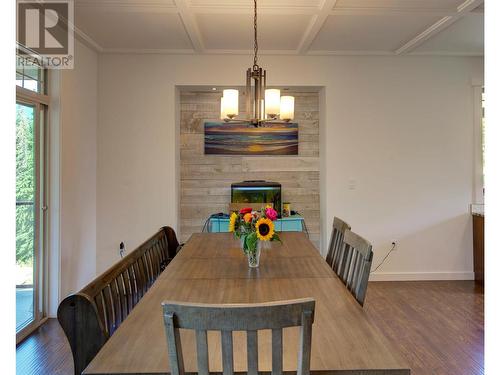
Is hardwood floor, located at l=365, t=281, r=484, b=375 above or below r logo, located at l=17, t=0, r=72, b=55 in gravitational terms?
below

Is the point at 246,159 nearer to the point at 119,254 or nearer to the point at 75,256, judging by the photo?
the point at 119,254

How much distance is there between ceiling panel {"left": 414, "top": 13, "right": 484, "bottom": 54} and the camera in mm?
3348

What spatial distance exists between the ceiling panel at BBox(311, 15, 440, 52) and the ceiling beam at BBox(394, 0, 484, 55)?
0.21 ft

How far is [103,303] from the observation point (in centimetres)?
147

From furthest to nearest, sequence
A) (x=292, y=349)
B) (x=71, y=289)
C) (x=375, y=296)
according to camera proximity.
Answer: (x=375, y=296), (x=71, y=289), (x=292, y=349)

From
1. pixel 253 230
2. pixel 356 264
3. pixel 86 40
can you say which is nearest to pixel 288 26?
pixel 86 40

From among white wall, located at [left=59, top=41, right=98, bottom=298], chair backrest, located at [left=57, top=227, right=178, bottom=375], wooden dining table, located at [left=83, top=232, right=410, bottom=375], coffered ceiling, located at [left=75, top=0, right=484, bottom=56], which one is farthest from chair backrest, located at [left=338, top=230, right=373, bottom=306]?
white wall, located at [left=59, top=41, right=98, bottom=298]

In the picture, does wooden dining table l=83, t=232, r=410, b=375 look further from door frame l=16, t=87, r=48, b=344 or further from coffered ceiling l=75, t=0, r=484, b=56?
coffered ceiling l=75, t=0, r=484, b=56

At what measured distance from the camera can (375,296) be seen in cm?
376

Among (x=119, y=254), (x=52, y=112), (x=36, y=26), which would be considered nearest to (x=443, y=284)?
(x=119, y=254)

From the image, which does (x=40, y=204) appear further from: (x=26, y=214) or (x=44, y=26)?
(x=44, y=26)

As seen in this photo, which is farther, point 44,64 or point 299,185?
point 299,185

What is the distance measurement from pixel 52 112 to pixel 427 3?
133 inches

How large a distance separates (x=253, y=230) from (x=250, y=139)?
2.73 metres
